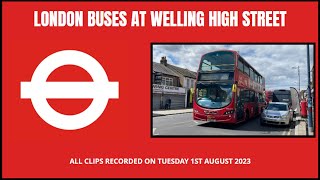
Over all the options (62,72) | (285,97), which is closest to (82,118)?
(62,72)

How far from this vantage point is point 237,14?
6.20 meters

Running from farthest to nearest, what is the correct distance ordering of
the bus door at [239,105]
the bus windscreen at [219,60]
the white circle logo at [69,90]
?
the bus door at [239,105], the bus windscreen at [219,60], the white circle logo at [69,90]

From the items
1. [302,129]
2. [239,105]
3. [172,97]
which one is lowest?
[302,129]

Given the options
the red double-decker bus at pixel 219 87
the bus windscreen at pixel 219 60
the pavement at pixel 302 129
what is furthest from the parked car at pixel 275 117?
the bus windscreen at pixel 219 60

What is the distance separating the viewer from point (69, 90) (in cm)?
609

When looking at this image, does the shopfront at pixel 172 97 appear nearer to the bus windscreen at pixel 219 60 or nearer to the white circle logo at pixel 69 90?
the bus windscreen at pixel 219 60

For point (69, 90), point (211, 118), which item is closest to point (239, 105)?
point (211, 118)

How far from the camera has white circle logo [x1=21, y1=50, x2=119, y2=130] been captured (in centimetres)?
604

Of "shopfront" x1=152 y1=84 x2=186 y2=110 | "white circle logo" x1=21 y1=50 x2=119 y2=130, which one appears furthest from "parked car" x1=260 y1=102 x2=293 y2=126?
"white circle logo" x1=21 y1=50 x2=119 y2=130

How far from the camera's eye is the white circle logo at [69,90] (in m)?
6.04

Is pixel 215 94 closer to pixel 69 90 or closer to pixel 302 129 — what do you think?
pixel 302 129

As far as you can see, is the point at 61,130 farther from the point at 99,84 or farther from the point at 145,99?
the point at 145,99

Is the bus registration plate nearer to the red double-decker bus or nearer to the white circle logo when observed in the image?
the red double-decker bus

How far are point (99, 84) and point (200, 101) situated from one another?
13.7 ft
